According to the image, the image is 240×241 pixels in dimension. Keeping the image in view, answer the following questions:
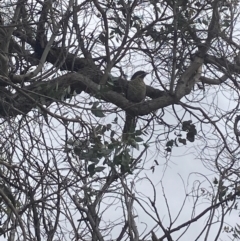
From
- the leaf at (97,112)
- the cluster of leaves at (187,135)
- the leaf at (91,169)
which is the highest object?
the cluster of leaves at (187,135)

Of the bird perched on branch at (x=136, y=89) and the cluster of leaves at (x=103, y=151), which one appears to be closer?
the cluster of leaves at (x=103, y=151)

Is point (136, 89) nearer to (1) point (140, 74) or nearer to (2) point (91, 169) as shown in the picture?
(1) point (140, 74)

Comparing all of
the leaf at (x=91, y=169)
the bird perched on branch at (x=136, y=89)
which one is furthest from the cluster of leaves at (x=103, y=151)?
the bird perched on branch at (x=136, y=89)

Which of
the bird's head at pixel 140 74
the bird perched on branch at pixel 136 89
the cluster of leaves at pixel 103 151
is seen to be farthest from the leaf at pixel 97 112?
the bird's head at pixel 140 74

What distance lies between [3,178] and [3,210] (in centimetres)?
18

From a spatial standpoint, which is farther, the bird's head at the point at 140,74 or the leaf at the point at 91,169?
the bird's head at the point at 140,74

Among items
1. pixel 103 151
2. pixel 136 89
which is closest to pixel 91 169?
pixel 103 151

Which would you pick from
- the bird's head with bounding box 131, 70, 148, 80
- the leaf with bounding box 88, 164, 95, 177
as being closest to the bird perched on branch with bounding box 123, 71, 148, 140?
the bird's head with bounding box 131, 70, 148, 80

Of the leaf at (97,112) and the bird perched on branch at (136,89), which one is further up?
the bird perched on branch at (136,89)

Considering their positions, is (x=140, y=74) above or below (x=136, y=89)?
above

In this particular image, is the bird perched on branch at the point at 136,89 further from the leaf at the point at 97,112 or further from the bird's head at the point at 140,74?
the leaf at the point at 97,112

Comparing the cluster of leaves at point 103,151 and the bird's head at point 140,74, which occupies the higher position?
the bird's head at point 140,74

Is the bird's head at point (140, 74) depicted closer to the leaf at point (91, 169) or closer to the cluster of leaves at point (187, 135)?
the cluster of leaves at point (187, 135)

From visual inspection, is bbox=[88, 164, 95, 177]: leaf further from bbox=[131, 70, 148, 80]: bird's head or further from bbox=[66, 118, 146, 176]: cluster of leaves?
bbox=[131, 70, 148, 80]: bird's head
